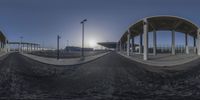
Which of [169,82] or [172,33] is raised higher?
[172,33]

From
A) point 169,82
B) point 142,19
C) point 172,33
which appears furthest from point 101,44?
point 169,82

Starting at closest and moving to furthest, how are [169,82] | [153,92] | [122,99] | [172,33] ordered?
[122,99], [153,92], [169,82], [172,33]

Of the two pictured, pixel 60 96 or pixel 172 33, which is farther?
pixel 172 33

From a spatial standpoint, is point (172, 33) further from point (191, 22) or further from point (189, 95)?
point (189, 95)

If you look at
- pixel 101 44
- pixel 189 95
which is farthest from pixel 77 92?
pixel 101 44

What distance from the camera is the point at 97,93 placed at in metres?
13.6

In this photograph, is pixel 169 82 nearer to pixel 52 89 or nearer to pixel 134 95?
pixel 134 95

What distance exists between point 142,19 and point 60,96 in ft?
129

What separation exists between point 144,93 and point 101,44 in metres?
175

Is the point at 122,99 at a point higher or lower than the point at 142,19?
lower

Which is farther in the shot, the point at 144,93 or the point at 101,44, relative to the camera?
the point at 101,44

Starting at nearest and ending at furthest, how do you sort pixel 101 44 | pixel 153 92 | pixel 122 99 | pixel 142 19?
pixel 122 99 → pixel 153 92 → pixel 142 19 → pixel 101 44

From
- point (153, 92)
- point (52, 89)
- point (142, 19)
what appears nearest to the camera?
point (153, 92)

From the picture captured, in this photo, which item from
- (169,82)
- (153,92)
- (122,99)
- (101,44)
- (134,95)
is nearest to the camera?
(122,99)
